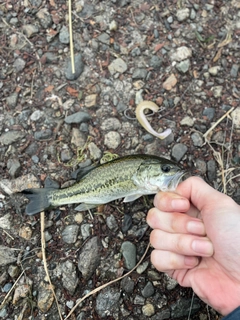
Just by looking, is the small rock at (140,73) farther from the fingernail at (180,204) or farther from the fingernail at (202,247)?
the fingernail at (202,247)

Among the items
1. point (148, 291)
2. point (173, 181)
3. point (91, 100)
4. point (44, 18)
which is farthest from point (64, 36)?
point (148, 291)

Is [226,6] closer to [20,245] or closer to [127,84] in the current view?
[127,84]

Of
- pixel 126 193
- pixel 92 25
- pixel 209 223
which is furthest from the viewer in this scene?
pixel 92 25

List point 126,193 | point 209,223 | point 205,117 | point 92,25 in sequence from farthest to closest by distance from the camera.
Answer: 1. point 92,25
2. point 205,117
3. point 126,193
4. point 209,223

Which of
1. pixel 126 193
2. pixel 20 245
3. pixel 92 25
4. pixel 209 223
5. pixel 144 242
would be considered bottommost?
pixel 144 242

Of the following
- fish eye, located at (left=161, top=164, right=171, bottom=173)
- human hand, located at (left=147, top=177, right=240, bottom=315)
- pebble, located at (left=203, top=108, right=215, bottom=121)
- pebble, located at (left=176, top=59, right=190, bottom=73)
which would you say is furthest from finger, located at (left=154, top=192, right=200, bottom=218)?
pebble, located at (left=176, top=59, right=190, bottom=73)

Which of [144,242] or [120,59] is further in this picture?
[120,59]

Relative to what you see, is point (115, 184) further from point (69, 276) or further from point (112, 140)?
point (69, 276)

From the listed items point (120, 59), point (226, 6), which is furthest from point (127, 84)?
point (226, 6)
